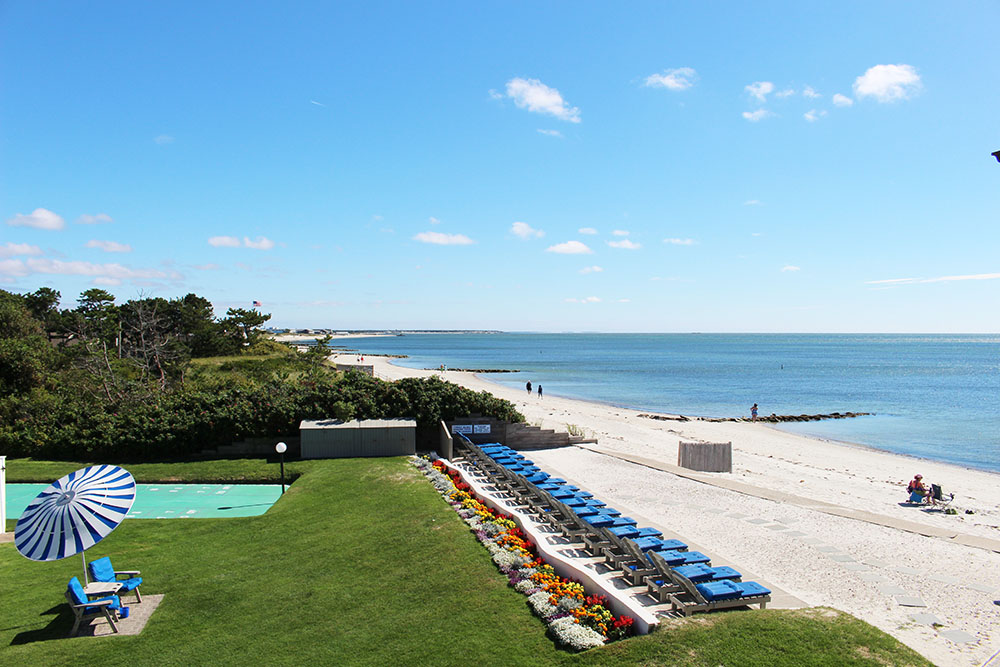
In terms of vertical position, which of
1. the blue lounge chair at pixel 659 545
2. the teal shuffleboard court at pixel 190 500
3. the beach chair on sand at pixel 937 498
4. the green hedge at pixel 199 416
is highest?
the green hedge at pixel 199 416

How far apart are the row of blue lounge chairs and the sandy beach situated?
1563 millimetres

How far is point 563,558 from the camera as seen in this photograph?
11.4 m

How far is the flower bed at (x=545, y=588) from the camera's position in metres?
8.88

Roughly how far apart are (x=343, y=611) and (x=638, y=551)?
5290mm

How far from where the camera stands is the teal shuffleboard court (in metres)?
17.6

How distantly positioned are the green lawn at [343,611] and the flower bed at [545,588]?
0.24 meters

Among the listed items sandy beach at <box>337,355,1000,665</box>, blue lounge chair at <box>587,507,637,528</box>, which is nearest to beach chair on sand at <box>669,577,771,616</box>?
sandy beach at <box>337,355,1000,665</box>

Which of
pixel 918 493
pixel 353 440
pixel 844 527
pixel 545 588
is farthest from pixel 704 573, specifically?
pixel 353 440

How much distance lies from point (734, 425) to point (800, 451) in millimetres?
10382

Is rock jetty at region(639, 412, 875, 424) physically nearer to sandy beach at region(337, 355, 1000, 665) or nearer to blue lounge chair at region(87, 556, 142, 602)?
sandy beach at region(337, 355, 1000, 665)

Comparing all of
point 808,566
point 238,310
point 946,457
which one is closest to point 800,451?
point 946,457

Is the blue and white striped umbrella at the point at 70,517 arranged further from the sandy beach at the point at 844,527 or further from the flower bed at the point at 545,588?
the sandy beach at the point at 844,527

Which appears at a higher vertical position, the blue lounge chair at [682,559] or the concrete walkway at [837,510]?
the blue lounge chair at [682,559]

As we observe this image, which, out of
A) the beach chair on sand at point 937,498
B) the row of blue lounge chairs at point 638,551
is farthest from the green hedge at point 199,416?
the beach chair on sand at point 937,498
